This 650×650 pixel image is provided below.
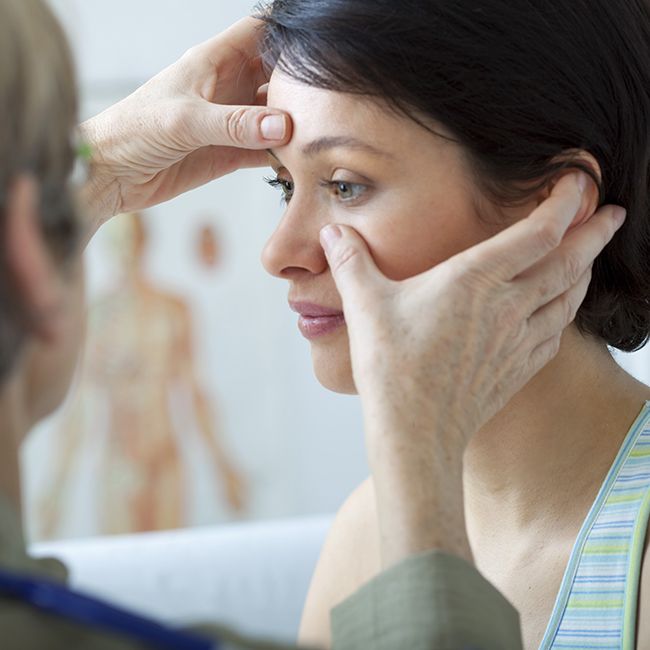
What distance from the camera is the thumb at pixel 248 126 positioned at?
1341 mm

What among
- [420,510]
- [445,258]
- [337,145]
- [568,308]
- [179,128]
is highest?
[179,128]

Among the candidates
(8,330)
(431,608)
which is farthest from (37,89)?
(431,608)

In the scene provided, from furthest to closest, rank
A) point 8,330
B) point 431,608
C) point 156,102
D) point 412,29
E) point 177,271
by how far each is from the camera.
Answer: point 177,271, point 156,102, point 412,29, point 431,608, point 8,330

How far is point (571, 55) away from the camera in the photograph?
1.28 meters

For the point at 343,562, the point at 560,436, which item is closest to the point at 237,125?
the point at 560,436

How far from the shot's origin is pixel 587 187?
1312mm

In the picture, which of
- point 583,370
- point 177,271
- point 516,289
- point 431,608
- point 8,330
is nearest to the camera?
point 8,330

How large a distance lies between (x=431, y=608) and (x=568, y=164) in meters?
0.64

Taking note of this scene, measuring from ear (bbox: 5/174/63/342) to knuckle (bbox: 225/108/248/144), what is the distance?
2.35 feet

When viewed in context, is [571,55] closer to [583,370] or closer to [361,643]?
[583,370]

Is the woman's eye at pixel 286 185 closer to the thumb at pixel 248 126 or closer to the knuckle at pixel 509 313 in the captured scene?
the thumb at pixel 248 126

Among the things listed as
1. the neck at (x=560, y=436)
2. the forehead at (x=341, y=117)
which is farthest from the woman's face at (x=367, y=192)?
the neck at (x=560, y=436)

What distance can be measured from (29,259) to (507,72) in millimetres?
770

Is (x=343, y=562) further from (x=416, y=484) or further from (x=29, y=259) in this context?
(x=29, y=259)
